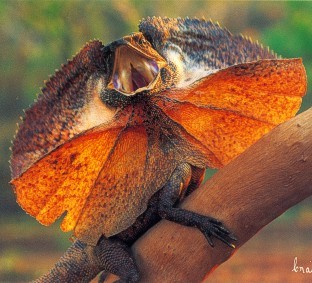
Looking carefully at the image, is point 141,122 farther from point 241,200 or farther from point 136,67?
point 241,200

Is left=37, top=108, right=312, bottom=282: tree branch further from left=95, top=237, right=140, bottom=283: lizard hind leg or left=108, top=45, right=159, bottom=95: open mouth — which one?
left=108, top=45, right=159, bottom=95: open mouth

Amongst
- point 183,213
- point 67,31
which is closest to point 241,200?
point 183,213

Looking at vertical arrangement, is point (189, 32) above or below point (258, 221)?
above

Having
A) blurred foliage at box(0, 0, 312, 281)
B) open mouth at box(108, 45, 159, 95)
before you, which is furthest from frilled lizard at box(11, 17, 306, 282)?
blurred foliage at box(0, 0, 312, 281)

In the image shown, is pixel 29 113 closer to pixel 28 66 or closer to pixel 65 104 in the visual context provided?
pixel 65 104

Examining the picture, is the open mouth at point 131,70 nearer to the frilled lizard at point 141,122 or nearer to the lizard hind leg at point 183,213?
the frilled lizard at point 141,122

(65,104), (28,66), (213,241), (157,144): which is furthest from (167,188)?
(28,66)
